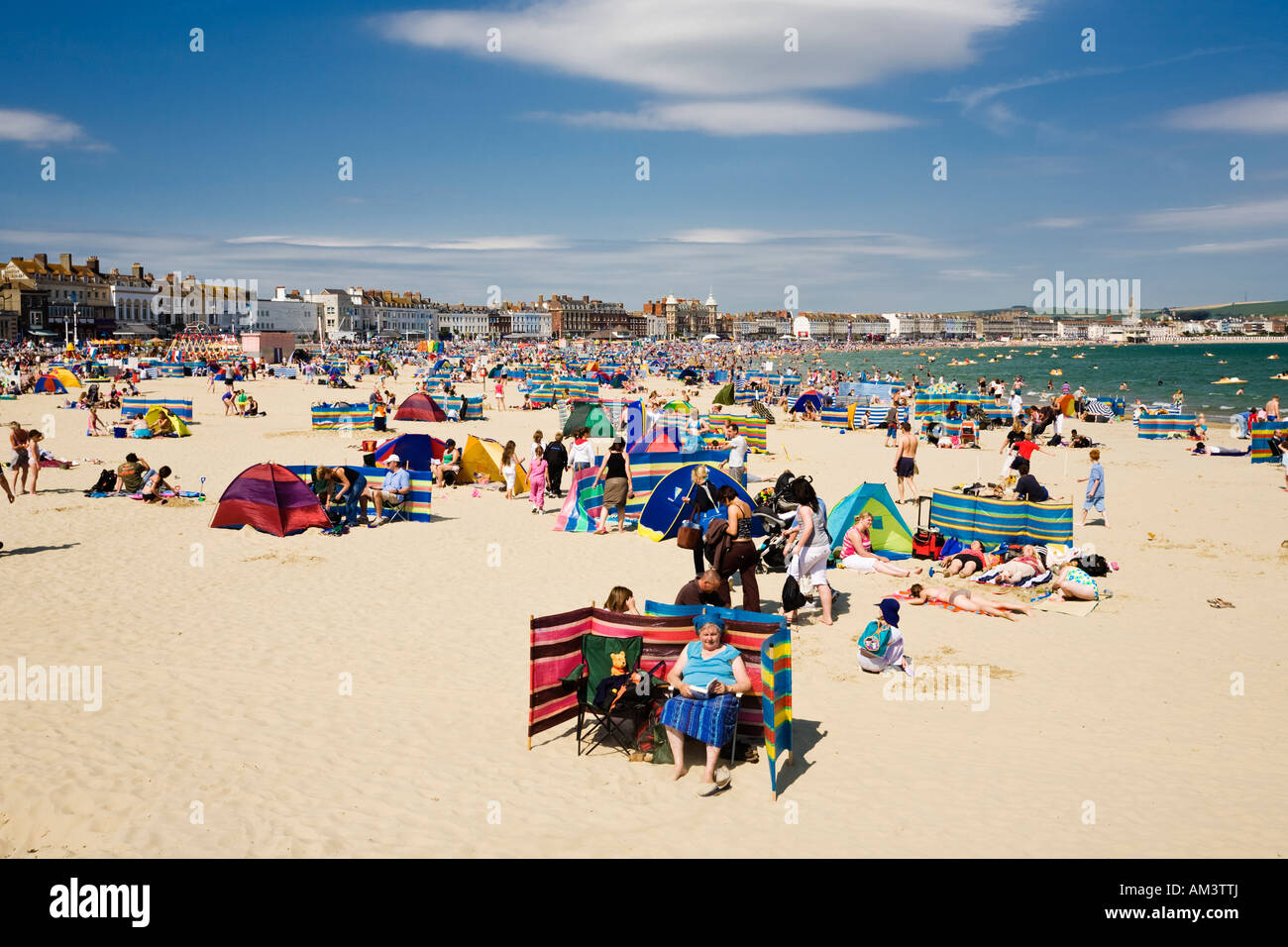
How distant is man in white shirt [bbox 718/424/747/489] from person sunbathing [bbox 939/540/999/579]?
3293 mm

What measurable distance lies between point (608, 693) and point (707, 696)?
699 mm

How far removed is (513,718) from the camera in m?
6.25

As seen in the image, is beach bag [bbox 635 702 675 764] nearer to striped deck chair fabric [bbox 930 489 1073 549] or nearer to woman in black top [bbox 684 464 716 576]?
woman in black top [bbox 684 464 716 576]

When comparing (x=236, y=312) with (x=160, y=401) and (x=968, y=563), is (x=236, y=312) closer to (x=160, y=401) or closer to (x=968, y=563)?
(x=160, y=401)

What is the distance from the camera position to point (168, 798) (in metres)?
4.96

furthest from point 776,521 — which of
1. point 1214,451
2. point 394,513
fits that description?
point 1214,451

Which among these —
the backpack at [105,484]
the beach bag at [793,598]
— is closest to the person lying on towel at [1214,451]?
the beach bag at [793,598]

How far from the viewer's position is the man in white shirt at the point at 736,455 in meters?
13.3

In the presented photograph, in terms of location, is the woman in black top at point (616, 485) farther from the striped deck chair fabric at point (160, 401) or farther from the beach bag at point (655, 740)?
the striped deck chair fabric at point (160, 401)

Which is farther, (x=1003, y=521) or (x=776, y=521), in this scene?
(x=776, y=521)

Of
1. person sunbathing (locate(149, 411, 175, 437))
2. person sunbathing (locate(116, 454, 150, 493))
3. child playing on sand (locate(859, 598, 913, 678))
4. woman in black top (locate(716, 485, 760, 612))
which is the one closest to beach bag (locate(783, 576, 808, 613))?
woman in black top (locate(716, 485, 760, 612))
